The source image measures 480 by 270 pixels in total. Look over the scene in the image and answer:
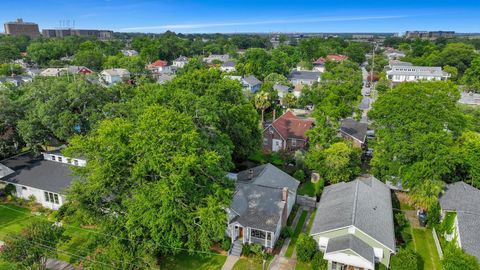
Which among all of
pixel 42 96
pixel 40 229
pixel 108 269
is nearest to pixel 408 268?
pixel 108 269

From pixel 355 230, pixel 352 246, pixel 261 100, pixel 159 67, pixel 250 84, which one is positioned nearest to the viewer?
pixel 352 246

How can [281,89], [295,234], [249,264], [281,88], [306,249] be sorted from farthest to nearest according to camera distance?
[281,88], [281,89], [295,234], [249,264], [306,249]

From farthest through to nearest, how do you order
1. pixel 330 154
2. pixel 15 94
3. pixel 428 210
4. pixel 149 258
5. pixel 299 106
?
1. pixel 299 106
2. pixel 15 94
3. pixel 330 154
4. pixel 428 210
5. pixel 149 258

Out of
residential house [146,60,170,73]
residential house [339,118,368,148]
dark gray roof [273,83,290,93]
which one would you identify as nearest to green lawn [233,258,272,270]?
residential house [339,118,368,148]

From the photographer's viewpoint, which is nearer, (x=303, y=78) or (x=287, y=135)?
(x=287, y=135)

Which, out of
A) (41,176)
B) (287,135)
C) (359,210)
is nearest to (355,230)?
(359,210)

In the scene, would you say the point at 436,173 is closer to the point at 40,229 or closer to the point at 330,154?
the point at 330,154

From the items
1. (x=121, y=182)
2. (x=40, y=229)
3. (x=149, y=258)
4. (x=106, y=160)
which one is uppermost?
(x=106, y=160)

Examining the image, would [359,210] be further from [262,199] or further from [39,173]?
[39,173]

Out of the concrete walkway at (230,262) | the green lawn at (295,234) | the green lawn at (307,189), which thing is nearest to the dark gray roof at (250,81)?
the green lawn at (307,189)
